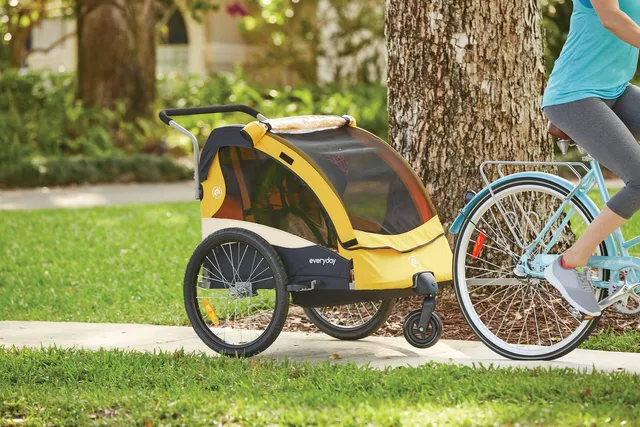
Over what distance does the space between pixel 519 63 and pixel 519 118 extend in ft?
0.99

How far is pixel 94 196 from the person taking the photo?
13.7 m

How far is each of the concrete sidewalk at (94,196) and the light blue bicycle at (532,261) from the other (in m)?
7.46

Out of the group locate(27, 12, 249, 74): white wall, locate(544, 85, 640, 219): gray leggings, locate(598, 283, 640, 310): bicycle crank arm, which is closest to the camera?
locate(544, 85, 640, 219): gray leggings

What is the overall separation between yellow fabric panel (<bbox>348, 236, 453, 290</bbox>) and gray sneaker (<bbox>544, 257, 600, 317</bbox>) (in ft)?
1.99

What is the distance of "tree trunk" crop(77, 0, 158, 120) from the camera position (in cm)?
1579

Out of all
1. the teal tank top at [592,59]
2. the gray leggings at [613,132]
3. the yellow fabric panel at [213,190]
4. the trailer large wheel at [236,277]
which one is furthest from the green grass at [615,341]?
the yellow fabric panel at [213,190]

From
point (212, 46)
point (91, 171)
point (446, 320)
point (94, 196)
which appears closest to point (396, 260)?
point (446, 320)

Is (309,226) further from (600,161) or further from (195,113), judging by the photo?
(600,161)

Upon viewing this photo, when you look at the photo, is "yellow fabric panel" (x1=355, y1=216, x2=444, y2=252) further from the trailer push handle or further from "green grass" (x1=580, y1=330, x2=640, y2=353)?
"green grass" (x1=580, y1=330, x2=640, y2=353)

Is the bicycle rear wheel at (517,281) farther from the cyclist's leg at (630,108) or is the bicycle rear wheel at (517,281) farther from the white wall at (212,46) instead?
the white wall at (212,46)

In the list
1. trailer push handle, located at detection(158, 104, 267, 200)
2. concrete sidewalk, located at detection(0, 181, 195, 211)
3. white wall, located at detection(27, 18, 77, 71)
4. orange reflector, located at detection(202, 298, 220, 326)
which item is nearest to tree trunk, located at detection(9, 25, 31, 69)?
white wall, located at detection(27, 18, 77, 71)

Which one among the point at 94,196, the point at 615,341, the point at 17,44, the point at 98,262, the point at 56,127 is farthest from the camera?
the point at 17,44

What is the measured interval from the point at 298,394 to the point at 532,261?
1387 millimetres

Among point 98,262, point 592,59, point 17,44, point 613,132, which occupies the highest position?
point 17,44
